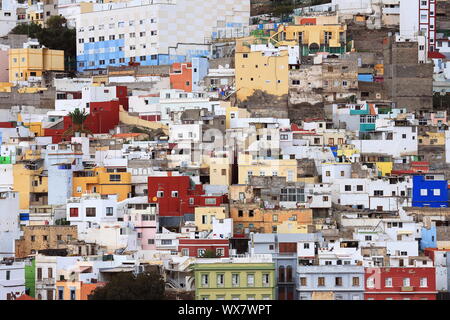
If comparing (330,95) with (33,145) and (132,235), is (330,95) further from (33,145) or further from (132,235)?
(132,235)

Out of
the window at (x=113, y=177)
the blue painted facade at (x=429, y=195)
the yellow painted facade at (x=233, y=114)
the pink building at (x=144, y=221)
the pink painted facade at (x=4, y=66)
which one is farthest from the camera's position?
the pink painted facade at (x=4, y=66)

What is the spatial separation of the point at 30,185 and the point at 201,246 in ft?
28.6

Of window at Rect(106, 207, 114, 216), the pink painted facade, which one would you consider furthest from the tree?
the pink painted facade

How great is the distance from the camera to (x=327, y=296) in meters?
32.6

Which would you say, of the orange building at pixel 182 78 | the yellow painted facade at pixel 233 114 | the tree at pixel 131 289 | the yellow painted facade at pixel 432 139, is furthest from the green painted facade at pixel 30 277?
the orange building at pixel 182 78

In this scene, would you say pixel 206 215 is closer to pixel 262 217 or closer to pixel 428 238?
pixel 262 217

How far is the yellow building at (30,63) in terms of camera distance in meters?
58.4

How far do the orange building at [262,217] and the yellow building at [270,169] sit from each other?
3.72m

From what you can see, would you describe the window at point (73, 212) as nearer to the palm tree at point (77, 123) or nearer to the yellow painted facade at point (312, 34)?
the palm tree at point (77, 123)

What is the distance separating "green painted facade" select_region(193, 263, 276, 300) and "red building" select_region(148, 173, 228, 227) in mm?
7322

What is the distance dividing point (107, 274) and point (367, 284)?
19.1 ft

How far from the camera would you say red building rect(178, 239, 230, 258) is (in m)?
35.8

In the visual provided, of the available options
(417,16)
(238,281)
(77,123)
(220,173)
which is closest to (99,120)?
(77,123)

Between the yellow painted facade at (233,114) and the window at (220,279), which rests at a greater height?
the yellow painted facade at (233,114)
